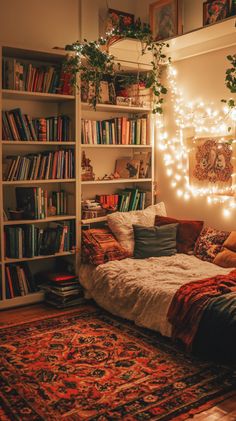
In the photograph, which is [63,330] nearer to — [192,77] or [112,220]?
[112,220]

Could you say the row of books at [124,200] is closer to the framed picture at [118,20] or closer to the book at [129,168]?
the book at [129,168]

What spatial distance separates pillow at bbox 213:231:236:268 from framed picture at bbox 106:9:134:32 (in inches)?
88.4

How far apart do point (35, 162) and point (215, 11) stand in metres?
2.01

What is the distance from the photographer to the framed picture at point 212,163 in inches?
169

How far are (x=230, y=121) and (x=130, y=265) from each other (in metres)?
1.57

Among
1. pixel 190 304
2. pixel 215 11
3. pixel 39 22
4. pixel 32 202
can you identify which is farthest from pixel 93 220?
pixel 215 11

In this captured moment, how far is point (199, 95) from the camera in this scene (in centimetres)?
460

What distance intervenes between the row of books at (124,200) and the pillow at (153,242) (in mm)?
527

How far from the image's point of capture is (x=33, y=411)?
254 centimetres

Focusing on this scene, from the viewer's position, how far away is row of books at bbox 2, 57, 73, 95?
13.5ft

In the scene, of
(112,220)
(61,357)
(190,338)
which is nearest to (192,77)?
(112,220)

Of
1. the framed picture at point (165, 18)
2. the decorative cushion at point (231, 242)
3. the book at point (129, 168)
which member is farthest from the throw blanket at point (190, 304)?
the framed picture at point (165, 18)

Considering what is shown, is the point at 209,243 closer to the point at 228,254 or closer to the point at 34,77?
the point at 228,254

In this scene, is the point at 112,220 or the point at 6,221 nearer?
the point at 6,221
